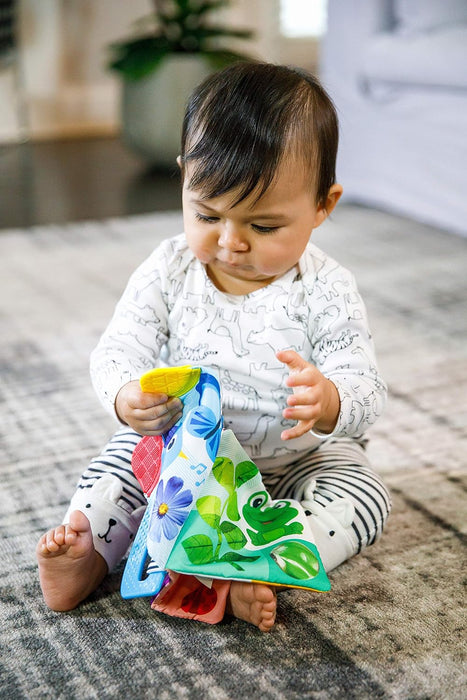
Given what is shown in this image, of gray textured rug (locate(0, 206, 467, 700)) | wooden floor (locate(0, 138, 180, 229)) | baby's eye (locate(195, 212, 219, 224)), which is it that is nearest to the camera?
gray textured rug (locate(0, 206, 467, 700))

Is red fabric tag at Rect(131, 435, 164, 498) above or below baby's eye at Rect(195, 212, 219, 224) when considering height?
below

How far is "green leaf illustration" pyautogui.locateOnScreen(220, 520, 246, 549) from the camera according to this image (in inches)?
26.7

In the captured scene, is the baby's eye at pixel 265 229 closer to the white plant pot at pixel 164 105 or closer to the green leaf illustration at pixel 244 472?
the green leaf illustration at pixel 244 472

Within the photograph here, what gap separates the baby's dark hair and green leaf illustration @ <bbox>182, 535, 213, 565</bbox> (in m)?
0.27

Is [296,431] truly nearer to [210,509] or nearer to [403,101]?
[210,509]

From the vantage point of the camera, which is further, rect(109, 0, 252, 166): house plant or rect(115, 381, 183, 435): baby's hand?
rect(109, 0, 252, 166): house plant

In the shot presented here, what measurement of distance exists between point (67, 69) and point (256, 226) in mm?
2964

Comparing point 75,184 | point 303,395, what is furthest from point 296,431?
point 75,184

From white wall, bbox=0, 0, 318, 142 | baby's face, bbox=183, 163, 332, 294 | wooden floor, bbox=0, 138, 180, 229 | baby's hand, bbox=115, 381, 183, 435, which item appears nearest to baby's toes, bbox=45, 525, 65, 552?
baby's hand, bbox=115, 381, 183, 435

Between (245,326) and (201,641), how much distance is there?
28 cm

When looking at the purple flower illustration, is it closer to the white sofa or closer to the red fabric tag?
the red fabric tag

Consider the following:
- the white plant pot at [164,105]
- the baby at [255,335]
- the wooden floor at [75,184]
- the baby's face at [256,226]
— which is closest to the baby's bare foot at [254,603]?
the baby at [255,335]

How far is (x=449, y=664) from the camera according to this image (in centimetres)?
63

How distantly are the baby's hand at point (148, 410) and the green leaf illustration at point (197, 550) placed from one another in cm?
10
